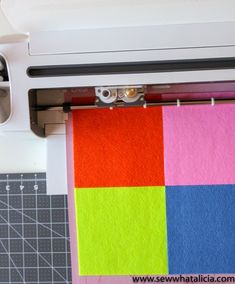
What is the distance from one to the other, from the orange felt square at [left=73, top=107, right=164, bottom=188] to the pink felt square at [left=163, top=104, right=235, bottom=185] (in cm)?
2

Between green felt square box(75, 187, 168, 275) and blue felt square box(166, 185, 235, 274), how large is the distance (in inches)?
0.8

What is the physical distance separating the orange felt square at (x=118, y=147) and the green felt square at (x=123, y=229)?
0.02 metres

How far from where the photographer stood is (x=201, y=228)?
844 mm

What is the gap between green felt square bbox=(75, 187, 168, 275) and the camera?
85 centimetres

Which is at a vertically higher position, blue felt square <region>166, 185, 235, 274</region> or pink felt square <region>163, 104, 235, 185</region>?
pink felt square <region>163, 104, 235, 185</region>

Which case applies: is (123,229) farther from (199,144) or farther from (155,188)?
(199,144)

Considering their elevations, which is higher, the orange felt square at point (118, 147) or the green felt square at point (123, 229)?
the orange felt square at point (118, 147)

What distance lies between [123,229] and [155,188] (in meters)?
0.09

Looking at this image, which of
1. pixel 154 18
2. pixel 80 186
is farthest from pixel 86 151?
pixel 154 18

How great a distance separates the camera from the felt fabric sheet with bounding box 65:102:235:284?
0.83 meters

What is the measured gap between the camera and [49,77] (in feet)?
2.44

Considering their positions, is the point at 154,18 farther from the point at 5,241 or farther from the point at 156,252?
the point at 5,241

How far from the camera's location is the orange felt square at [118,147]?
0.84 metres

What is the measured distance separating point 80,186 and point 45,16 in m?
0.31
